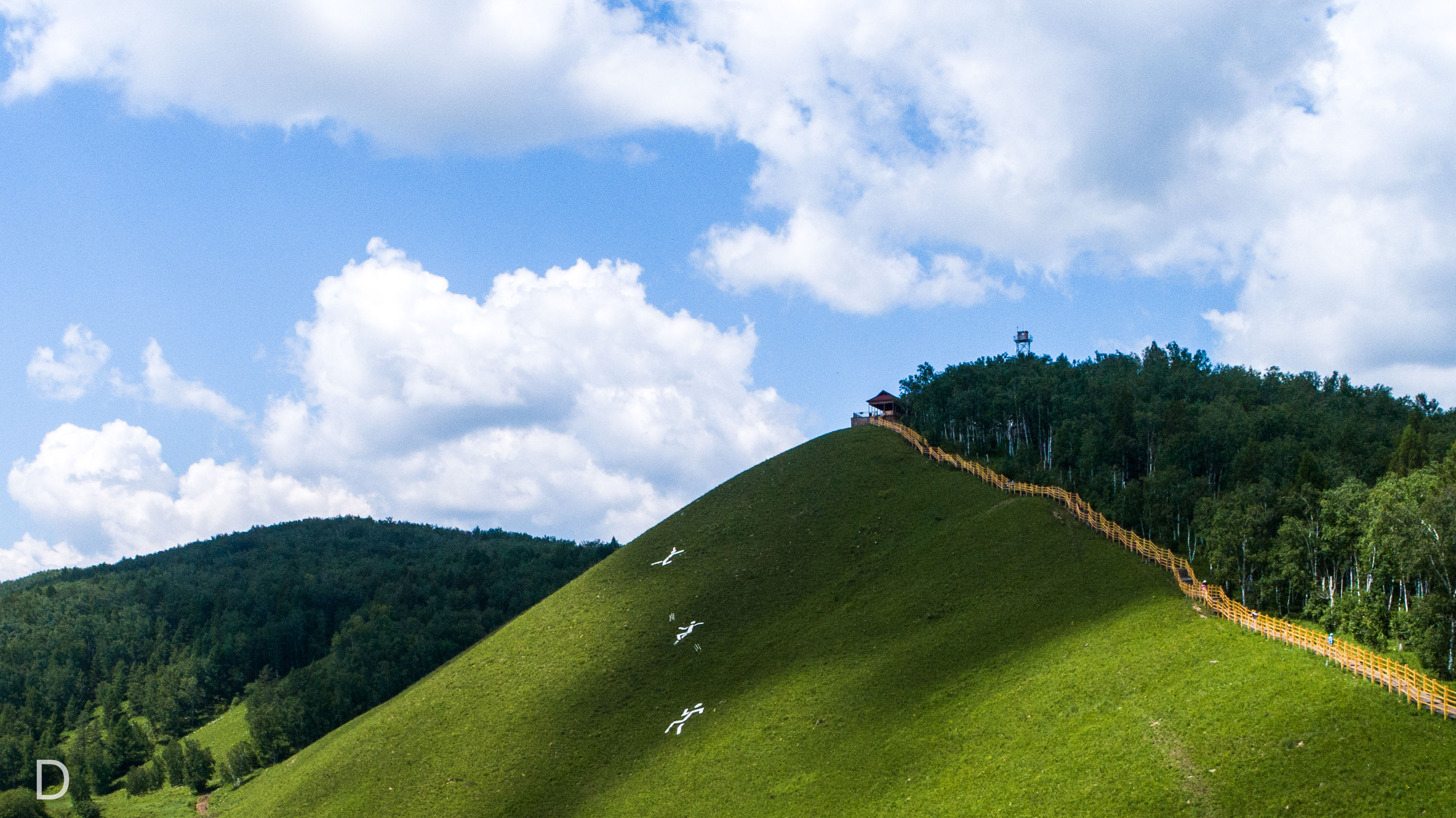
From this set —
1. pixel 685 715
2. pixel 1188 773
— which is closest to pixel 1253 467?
pixel 1188 773

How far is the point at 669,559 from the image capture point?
85.6 meters

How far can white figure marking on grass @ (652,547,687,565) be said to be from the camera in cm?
8506

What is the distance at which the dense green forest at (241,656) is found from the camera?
130 m

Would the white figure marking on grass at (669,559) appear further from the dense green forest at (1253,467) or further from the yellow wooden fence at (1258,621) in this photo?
the dense green forest at (1253,467)

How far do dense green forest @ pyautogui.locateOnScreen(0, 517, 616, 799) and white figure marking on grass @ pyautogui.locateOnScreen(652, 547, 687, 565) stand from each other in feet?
209

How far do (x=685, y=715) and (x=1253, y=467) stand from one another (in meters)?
48.5

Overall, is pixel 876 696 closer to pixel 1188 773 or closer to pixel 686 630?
pixel 1188 773

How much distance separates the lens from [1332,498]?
186 feet

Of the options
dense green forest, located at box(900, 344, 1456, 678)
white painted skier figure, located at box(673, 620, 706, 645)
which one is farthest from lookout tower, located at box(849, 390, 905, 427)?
white painted skier figure, located at box(673, 620, 706, 645)

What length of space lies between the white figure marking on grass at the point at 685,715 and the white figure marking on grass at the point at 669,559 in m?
22.5

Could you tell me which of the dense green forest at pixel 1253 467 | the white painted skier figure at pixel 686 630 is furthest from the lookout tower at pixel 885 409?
the white painted skier figure at pixel 686 630

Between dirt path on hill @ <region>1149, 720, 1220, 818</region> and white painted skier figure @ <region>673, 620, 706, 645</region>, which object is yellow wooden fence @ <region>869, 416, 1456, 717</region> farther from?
white painted skier figure @ <region>673, 620, 706, 645</region>

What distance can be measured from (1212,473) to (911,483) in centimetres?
2570

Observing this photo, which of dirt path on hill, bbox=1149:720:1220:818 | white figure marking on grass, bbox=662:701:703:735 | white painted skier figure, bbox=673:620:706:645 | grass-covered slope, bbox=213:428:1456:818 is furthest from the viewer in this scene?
white painted skier figure, bbox=673:620:706:645
